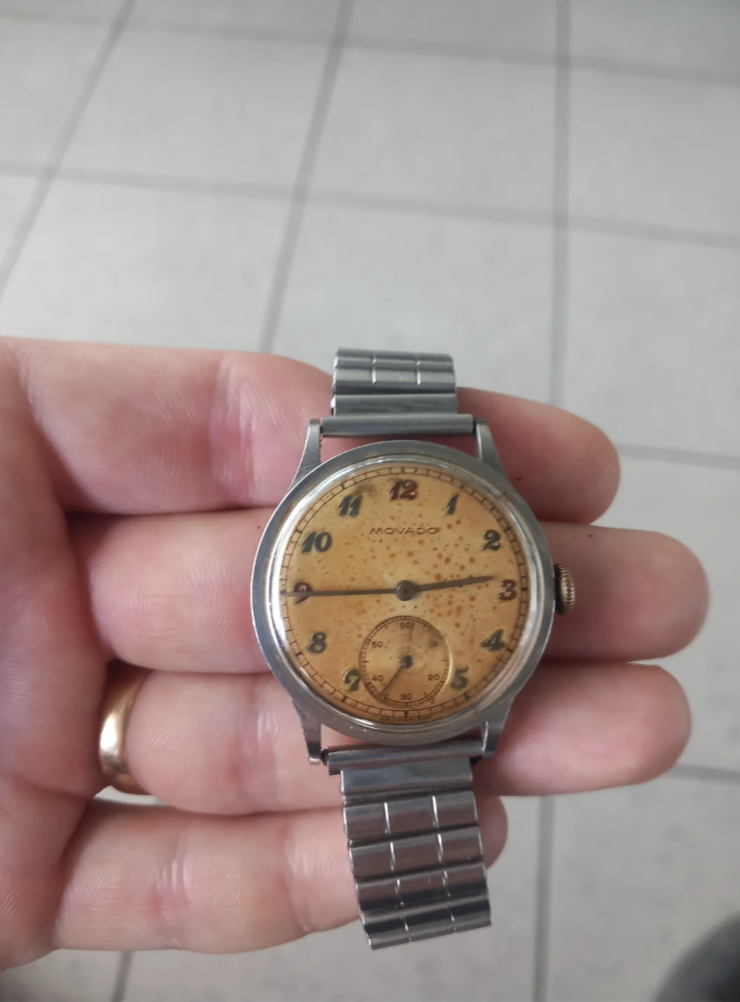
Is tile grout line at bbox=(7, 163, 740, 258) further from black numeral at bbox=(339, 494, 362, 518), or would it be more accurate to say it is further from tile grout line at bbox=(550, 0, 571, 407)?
black numeral at bbox=(339, 494, 362, 518)

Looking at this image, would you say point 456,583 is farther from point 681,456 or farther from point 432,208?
point 432,208

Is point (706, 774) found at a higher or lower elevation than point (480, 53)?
lower

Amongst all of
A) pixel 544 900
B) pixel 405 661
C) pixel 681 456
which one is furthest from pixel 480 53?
A: pixel 544 900

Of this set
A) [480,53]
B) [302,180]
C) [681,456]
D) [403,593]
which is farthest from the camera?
[480,53]

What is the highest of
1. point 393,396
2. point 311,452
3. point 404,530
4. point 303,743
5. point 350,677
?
point 393,396

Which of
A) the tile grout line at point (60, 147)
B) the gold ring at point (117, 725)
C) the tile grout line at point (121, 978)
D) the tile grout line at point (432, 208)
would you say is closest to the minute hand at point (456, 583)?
the gold ring at point (117, 725)

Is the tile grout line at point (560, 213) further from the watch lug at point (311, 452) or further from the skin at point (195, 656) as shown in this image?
the watch lug at point (311, 452)
